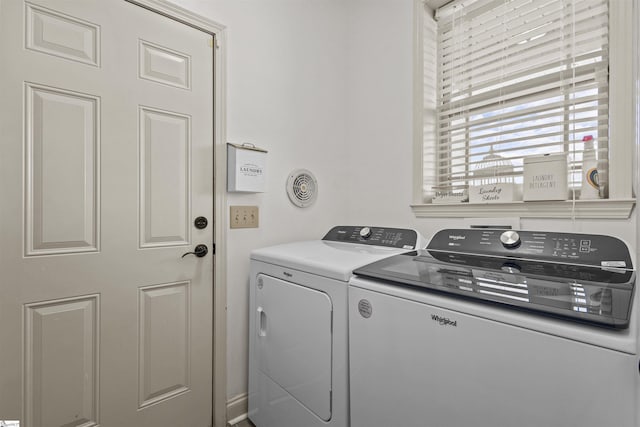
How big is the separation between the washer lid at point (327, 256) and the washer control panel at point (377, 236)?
0.17 ft

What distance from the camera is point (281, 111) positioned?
6.23 feet

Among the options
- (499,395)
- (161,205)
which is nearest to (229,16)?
(161,205)

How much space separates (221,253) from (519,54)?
6.32ft

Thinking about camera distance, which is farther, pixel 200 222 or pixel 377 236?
pixel 377 236

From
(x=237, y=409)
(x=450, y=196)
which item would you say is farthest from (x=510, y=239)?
(x=237, y=409)

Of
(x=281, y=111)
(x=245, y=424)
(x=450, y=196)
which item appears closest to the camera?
(x=245, y=424)

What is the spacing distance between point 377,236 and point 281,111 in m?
1.00

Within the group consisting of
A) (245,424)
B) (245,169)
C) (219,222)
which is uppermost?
(245,169)

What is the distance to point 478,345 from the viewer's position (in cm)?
77

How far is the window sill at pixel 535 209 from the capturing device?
1227mm

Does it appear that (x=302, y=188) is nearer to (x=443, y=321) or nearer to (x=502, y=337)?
(x=443, y=321)

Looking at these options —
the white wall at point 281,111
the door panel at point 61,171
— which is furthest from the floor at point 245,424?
the door panel at point 61,171

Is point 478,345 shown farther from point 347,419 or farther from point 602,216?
point 602,216

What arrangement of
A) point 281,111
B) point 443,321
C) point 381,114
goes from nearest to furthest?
point 443,321
point 281,111
point 381,114
